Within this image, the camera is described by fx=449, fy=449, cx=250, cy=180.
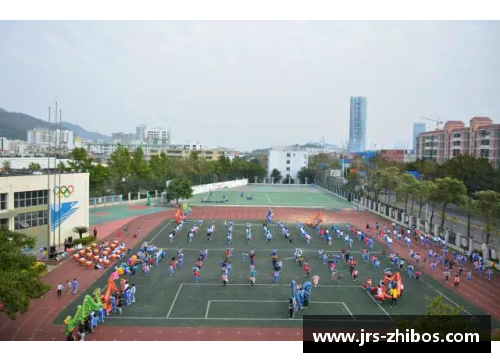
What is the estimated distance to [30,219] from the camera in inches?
1261

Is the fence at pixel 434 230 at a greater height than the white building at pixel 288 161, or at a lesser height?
lesser

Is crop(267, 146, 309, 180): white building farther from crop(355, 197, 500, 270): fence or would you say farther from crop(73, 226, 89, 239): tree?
crop(73, 226, 89, 239): tree

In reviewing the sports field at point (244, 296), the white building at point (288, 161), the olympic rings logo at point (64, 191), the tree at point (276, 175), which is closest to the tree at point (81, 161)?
the olympic rings logo at point (64, 191)

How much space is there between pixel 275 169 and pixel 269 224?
7934 centimetres

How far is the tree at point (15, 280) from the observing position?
15531 mm

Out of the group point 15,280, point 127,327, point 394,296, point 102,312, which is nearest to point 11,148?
point 102,312

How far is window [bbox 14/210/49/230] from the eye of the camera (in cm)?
3099

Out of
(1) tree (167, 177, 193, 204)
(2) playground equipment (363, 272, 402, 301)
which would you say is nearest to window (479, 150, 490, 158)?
(1) tree (167, 177, 193, 204)

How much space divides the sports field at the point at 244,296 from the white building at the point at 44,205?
8.03 m

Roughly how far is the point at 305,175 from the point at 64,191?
92.2m

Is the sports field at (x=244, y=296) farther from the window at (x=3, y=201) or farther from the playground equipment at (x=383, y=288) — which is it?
the window at (x=3, y=201)

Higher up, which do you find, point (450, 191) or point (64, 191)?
point (450, 191)

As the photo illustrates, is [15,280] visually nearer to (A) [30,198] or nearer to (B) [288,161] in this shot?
(A) [30,198]

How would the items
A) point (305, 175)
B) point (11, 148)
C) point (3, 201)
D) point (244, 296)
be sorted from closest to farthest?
point (244, 296)
point (3, 201)
point (305, 175)
point (11, 148)
